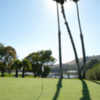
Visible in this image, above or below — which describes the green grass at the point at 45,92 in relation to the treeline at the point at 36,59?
below

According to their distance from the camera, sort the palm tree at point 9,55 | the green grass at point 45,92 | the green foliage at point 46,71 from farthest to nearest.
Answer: the palm tree at point 9,55 < the green foliage at point 46,71 < the green grass at point 45,92

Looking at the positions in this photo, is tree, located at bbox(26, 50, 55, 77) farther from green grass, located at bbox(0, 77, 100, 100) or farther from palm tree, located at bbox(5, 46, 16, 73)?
green grass, located at bbox(0, 77, 100, 100)

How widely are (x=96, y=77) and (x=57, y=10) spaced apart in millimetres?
10143

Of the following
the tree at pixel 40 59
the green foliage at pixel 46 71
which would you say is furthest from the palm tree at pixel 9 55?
the green foliage at pixel 46 71

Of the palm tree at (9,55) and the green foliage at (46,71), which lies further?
the palm tree at (9,55)

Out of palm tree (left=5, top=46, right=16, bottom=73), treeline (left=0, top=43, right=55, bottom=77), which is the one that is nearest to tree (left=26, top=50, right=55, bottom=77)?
treeline (left=0, top=43, right=55, bottom=77)

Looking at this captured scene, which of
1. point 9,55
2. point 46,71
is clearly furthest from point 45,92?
point 9,55

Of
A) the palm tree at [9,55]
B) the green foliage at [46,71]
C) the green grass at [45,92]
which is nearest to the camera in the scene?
the green grass at [45,92]

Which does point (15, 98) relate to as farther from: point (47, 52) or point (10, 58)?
point (10, 58)

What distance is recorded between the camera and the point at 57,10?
59.9 ft

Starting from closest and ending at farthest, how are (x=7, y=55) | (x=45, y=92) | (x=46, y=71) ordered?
(x=45, y=92) < (x=46, y=71) < (x=7, y=55)

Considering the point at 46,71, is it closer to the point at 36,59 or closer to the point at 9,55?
the point at 36,59

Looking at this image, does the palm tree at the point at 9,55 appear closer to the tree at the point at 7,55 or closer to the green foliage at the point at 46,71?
the tree at the point at 7,55

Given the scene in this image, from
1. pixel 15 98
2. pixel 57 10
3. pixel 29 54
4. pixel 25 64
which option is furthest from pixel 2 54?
pixel 15 98
